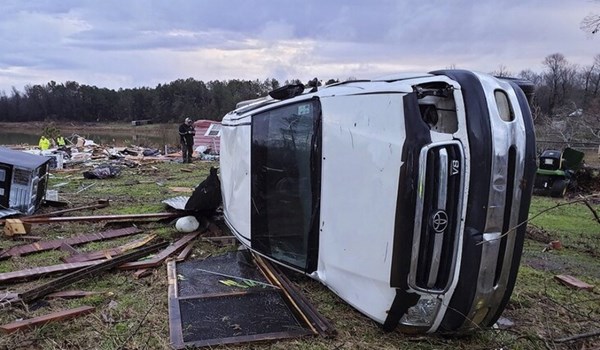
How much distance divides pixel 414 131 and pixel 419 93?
9.8 inches

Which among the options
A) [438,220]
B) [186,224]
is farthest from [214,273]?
[438,220]

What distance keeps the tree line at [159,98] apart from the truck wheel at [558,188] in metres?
30.9

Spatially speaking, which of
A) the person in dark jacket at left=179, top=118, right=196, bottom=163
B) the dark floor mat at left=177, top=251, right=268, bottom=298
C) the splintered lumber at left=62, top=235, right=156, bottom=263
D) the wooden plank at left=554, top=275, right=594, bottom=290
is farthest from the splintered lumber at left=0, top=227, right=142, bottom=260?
the person in dark jacket at left=179, top=118, right=196, bottom=163

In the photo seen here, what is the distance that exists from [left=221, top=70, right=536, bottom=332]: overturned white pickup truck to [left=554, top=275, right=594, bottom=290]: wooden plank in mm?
2025

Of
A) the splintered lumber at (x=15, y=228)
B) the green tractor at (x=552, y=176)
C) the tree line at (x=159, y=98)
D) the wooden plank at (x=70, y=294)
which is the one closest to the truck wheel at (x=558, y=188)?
the green tractor at (x=552, y=176)

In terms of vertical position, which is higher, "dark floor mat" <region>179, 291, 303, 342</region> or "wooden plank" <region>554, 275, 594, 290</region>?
"dark floor mat" <region>179, 291, 303, 342</region>

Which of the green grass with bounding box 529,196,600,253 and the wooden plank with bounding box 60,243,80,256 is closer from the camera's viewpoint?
the wooden plank with bounding box 60,243,80,256

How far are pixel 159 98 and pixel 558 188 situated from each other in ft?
176

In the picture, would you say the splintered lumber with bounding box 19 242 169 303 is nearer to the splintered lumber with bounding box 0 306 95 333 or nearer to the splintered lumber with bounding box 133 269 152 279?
the splintered lumber with bounding box 133 269 152 279

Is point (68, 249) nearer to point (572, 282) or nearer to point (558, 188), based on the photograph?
point (572, 282)

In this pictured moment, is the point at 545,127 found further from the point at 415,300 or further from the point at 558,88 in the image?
the point at 558,88

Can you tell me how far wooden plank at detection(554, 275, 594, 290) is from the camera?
422 cm

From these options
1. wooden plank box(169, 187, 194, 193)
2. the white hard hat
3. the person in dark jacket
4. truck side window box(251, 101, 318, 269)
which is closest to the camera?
truck side window box(251, 101, 318, 269)

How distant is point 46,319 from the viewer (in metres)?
3.07
